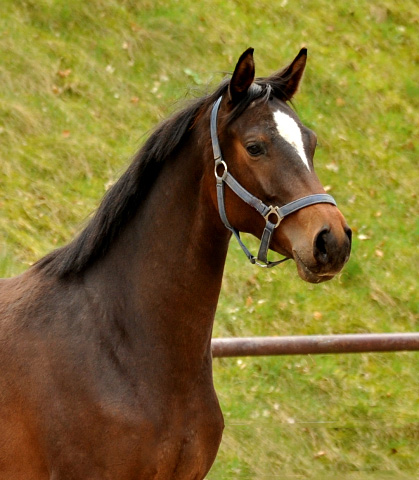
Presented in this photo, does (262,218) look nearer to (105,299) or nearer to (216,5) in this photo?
(105,299)

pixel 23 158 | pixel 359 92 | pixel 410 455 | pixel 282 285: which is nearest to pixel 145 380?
pixel 410 455

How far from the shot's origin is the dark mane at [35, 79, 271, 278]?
10.8ft

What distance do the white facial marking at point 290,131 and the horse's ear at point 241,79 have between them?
18cm

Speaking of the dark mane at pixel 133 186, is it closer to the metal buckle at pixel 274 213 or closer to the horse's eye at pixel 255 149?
the horse's eye at pixel 255 149

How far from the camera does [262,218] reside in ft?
10.0

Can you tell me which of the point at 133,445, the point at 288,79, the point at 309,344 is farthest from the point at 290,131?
the point at 309,344

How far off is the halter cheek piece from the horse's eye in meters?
0.12

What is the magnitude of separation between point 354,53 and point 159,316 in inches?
334

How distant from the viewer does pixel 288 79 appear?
10.9 feet

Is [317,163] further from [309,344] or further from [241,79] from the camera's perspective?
[241,79]

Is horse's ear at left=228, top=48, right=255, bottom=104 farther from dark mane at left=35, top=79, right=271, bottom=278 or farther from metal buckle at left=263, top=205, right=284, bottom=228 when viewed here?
metal buckle at left=263, top=205, right=284, bottom=228

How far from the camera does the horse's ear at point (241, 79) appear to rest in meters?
3.08

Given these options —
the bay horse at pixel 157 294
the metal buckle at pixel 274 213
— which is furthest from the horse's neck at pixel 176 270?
the metal buckle at pixel 274 213

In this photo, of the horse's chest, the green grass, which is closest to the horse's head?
the horse's chest
